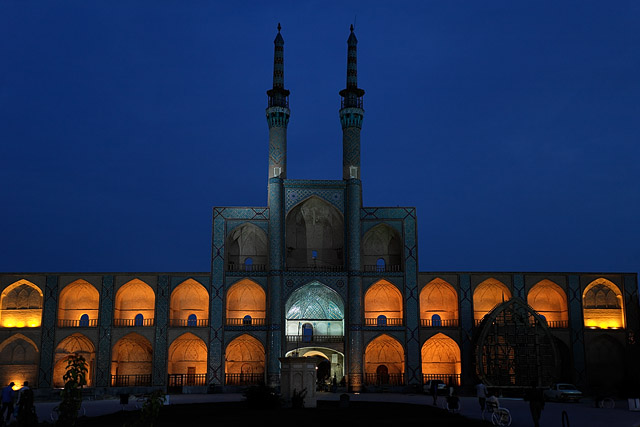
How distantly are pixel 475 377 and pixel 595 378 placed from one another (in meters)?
8.19

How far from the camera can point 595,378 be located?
39656mm

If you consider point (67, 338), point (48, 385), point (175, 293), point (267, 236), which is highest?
point (267, 236)

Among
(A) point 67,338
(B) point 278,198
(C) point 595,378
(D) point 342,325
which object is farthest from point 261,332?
(C) point 595,378

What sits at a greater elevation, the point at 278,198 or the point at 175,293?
the point at 278,198

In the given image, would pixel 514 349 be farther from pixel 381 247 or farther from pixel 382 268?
pixel 381 247

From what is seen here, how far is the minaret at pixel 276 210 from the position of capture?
38281 millimetres

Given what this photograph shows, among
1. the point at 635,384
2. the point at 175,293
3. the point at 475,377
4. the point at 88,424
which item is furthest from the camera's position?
the point at 175,293

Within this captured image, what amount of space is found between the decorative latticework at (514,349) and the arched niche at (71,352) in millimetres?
22226

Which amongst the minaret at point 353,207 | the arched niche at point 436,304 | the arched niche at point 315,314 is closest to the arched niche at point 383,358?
the arched niche at point 315,314

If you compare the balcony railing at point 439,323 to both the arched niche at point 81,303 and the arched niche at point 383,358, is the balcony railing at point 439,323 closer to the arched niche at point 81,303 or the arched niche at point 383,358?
the arched niche at point 383,358

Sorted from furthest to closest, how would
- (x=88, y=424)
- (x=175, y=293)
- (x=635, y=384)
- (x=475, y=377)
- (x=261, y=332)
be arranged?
1. (x=175, y=293)
2. (x=261, y=332)
3. (x=475, y=377)
4. (x=635, y=384)
5. (x=88, y=424)

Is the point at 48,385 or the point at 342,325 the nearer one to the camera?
the point at 48,385

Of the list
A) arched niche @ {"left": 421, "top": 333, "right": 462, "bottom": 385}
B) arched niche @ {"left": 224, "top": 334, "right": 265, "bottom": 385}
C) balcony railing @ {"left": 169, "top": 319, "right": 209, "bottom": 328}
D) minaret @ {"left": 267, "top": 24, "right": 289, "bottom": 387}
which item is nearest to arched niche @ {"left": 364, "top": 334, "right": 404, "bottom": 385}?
arched niche @ {"left": 421, "top": 333, "right": 462, "bottom": 385}

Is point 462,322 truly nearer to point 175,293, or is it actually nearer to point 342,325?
point 342,325
